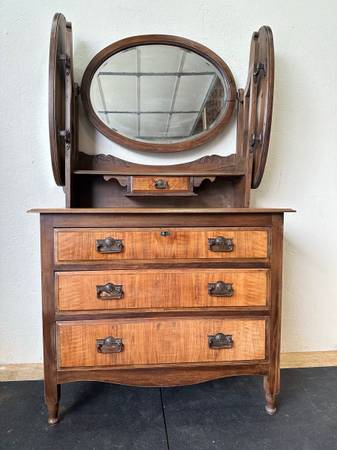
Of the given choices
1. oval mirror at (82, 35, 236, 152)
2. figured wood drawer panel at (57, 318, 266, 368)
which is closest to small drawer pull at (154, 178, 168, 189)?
oval mirror at (82, 35, 236, 152)

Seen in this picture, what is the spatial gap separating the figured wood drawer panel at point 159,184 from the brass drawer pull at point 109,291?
499mm

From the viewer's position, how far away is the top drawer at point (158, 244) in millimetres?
1159

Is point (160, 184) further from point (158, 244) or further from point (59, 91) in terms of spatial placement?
point (59, 91)

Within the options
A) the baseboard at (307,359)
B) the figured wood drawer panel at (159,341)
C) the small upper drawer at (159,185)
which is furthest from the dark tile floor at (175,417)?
the small upper drawer at (159,185)

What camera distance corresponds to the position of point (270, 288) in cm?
124

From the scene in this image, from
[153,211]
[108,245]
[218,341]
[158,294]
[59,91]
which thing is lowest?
[218,341]

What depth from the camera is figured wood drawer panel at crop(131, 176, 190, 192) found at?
146 centimetres

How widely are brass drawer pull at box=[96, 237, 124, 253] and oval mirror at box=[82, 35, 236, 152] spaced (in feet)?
2.00

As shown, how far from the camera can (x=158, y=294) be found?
120cm

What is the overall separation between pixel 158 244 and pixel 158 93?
835 millimetres

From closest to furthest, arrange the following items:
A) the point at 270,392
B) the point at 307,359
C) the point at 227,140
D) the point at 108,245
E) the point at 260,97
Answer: the point at 108,245 < the point at 270,392 < the point at 260,97 < the point at 227,140 < the point at 307,359

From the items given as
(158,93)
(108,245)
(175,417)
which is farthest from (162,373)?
(158,93)

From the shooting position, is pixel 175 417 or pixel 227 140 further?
pixel 227 140

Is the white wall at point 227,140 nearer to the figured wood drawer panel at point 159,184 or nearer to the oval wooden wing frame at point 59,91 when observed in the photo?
the oval wooden wing frame at point 59,91
